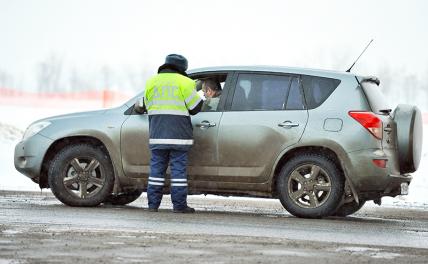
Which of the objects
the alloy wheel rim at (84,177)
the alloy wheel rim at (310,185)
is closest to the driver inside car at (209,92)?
the alloy wheel rim at (310,185)

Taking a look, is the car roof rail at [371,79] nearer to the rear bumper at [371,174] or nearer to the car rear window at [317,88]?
the car rear window at [317,88]

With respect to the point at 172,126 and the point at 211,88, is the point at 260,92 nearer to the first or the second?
the point at 211,88

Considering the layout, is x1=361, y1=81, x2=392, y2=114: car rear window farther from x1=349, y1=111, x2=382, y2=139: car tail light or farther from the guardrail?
the guardrail

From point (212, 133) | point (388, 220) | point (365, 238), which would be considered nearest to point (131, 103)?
point (212, 133)

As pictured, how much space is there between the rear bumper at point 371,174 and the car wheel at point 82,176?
9.46ft

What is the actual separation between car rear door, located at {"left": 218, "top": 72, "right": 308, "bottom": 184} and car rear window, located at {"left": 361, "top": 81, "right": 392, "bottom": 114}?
71 centimetres

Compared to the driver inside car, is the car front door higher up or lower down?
lower down

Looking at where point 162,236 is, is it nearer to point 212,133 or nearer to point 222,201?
point 212,133

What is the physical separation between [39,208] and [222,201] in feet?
12.7

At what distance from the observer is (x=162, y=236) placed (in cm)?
841

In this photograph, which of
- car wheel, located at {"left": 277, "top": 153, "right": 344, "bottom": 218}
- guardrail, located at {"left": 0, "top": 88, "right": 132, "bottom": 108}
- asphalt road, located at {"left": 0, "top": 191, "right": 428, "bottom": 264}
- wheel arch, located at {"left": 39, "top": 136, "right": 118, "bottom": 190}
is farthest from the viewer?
guardrail, located at {"left": 0, "top": 88, "right": 132, "bottom": 108}

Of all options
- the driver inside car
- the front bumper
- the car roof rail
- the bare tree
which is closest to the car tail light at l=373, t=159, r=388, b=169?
the car roof rail

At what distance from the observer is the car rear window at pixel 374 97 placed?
1121 centimetres

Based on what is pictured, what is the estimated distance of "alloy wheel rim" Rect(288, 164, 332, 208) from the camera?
11109 mm
